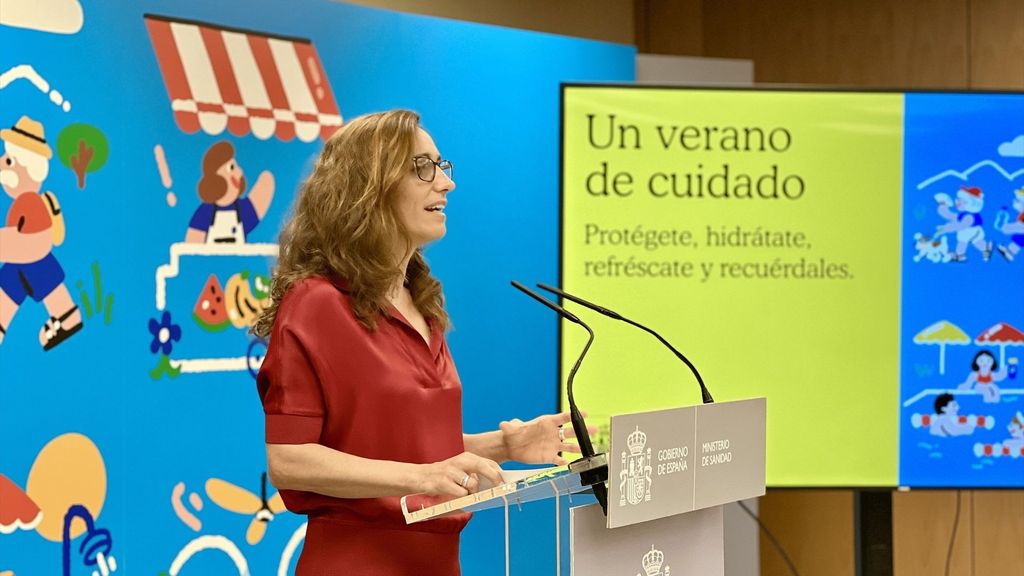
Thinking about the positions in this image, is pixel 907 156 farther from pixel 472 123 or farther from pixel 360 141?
pixel 360 141

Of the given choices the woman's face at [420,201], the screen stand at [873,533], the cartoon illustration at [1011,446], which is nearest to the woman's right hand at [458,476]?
the woman's face at [420,201]

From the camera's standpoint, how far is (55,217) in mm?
2947

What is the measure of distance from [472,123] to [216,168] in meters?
0.97

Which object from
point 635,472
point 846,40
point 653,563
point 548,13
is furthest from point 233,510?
point 846,40

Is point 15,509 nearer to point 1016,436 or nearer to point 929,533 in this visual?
point 1016,436

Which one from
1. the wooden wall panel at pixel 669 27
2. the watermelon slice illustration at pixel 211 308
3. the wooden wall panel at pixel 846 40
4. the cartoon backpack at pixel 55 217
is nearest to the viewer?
the cartoon backpack at pixel 55 217

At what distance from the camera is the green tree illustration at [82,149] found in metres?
2.97

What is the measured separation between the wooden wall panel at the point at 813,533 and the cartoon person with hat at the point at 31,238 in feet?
11.1

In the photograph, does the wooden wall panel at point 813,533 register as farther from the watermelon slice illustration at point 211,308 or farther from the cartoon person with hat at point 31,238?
the cartoon person with hat at point 31,238

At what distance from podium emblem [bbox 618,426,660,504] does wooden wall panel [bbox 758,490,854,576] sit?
3.77 meters

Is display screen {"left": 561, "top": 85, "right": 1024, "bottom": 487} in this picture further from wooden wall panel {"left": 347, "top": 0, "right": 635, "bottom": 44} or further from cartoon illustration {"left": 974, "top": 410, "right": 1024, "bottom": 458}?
wooden wall panel {"left": 347, "top": 0, "right": 635, "bottom": 44}

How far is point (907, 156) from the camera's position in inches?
145

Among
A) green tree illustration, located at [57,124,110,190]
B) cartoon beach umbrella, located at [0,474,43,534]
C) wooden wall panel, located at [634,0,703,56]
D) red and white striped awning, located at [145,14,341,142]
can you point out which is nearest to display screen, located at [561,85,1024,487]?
red and white striped awning, located at [145,14,341,142]

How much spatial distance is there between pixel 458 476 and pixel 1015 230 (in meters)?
2.56
